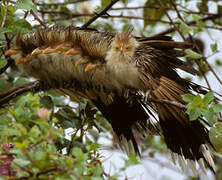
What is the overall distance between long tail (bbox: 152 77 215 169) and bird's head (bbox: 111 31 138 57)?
142mm

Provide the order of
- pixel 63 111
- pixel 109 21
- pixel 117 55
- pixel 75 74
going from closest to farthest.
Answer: pixel 117 55, pixel 75 74, pixel 63 111, pixel 109 21

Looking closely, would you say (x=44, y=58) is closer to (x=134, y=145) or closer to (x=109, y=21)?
(x=134, y=145)

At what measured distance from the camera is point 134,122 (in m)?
1.58

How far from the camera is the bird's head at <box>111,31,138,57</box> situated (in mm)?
1311

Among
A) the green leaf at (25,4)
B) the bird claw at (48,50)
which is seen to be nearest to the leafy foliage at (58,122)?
the green leaf at (25,4)

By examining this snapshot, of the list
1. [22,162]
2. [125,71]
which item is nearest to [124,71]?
[125,71]

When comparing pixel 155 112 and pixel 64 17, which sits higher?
pixel 64 17

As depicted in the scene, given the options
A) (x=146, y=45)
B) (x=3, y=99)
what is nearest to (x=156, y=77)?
(x=146, y=45)

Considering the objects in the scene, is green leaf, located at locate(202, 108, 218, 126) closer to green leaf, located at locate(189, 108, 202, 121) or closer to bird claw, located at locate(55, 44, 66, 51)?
green leaf, located at locate(189, 108, 202, 121)

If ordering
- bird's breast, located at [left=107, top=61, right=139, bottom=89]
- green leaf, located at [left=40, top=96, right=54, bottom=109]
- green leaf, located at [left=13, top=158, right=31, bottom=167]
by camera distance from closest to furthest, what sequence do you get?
green leaf, located at [left=13, top=158, right=31, bottom=167] < bird's breast, located at [left=107, top=61, right=139, bottom=89] < green leaf, located at [left=40, top=96, right=54, bottom=109]

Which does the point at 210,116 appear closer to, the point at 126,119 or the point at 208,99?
the point at 208,99

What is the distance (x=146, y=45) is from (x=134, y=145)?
437 mm

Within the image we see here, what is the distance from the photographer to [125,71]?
130 centimetres

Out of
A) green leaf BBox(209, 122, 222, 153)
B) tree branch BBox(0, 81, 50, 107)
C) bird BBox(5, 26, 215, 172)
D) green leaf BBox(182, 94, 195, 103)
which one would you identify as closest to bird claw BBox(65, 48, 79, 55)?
bird BBox(5, 26, 215, 172)
